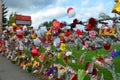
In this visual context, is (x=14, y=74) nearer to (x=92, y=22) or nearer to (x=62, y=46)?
(x=62, y=46)

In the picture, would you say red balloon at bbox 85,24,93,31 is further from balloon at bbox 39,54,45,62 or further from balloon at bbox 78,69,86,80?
balloon at bbox 39,54,45,62

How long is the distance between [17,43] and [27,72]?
→ 3.13m

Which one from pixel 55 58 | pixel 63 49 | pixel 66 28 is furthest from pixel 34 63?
pixel 66 28

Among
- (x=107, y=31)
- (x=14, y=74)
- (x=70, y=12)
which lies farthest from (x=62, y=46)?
(x=14, y=74)

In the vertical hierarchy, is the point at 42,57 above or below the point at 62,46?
below

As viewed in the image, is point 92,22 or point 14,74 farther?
point 14,74

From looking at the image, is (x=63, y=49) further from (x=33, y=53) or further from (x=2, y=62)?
(x=2, y=62)

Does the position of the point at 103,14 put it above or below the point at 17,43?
above

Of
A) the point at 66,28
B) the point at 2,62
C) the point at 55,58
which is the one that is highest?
the point at 66,28

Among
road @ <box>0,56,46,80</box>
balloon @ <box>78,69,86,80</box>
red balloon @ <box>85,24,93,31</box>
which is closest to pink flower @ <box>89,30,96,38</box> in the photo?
red balloon @ <box>85,24,93,31</box>

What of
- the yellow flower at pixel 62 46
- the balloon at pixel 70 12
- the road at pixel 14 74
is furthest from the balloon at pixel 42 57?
the balloon at pixel 70 12

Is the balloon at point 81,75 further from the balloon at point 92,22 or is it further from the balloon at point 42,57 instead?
the balloon at point 42,57

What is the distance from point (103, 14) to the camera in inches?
237

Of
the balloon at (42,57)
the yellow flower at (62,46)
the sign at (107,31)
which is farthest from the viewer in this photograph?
the balloon at (42,57)
